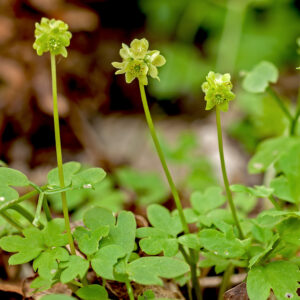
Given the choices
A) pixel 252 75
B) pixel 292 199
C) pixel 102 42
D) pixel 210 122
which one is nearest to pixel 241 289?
pixel 292 199

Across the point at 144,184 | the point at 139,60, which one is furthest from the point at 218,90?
the point at 144,184

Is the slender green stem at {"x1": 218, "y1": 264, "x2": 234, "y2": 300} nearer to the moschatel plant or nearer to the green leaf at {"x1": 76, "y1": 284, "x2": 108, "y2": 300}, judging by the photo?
the moschatel plant

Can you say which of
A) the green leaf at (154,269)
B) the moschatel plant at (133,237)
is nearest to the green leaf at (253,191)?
the moschatel plant at (133,237)

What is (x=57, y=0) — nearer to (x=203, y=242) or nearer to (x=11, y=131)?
(x=11, y=131)

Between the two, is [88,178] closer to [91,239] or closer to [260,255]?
[91,239]

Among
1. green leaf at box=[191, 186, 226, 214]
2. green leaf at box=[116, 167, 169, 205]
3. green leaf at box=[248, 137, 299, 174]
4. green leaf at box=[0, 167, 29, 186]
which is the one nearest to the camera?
green leaf at box=[0, 167, 29, 186]

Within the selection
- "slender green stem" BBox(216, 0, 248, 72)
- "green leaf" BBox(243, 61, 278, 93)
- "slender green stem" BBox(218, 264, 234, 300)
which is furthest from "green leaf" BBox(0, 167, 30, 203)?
"slender green stem" BBox(216, 0, 248, 72)
